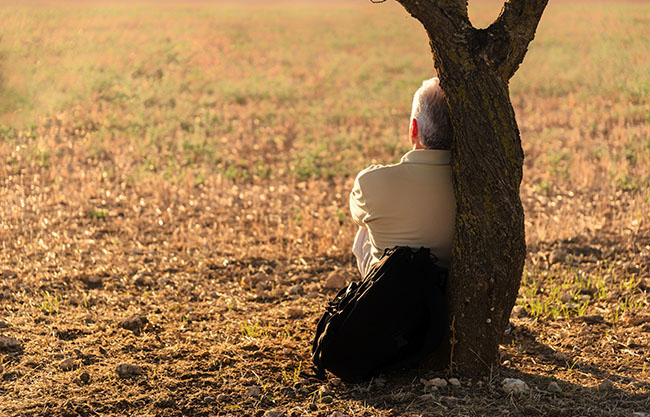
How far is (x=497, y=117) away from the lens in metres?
4.09

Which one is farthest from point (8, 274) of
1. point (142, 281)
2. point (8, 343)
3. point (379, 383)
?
point (379, 383)

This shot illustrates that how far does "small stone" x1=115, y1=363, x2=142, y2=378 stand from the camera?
14.8ft

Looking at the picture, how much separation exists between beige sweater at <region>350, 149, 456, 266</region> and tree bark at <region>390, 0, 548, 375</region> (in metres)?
0.20

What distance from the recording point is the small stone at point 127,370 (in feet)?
14.8

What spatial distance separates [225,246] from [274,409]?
3.49 meters

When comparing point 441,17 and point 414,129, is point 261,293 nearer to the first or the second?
point 414,129

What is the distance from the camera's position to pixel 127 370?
451 centimetres

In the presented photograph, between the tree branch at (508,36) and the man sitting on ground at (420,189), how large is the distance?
1.21 feet

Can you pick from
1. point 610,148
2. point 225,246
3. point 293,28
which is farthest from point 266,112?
point 293,28

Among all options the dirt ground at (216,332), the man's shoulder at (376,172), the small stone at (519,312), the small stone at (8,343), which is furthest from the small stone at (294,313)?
the small stone at (8,343)

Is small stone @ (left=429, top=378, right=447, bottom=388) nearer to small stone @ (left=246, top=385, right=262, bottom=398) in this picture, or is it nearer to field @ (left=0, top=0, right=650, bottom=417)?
field @ (left=0, top=0, right=650, bottom=417)

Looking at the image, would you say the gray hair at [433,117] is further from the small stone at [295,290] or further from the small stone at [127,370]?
the small stone at [295,290]

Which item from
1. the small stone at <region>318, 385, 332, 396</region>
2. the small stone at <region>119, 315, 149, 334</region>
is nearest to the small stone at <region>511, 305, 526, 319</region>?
the small stone at <region>318, 385, 332, 396</region>

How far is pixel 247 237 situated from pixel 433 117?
150 inches
